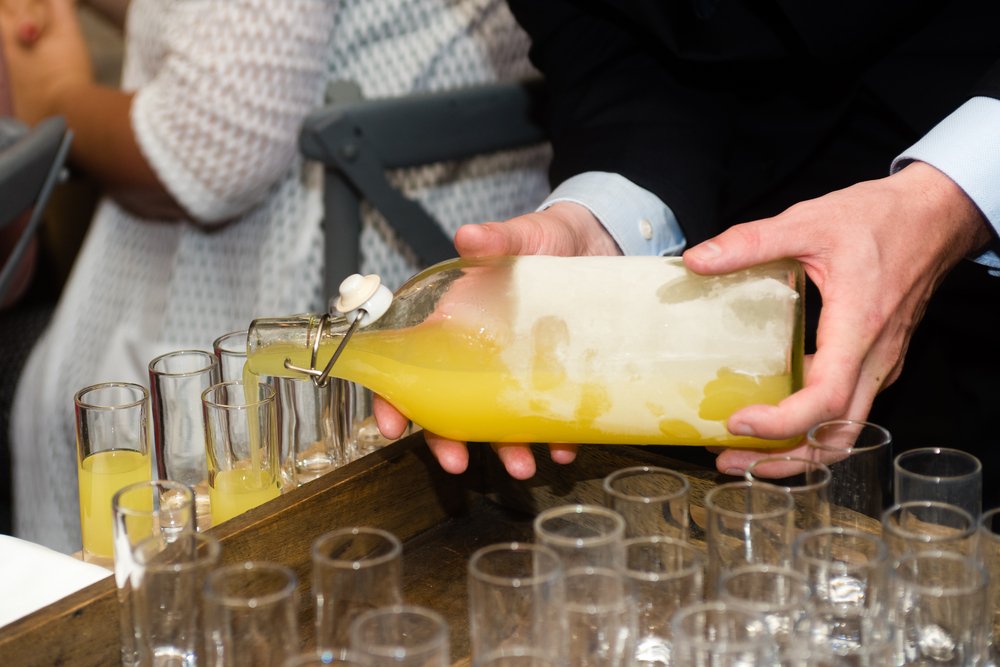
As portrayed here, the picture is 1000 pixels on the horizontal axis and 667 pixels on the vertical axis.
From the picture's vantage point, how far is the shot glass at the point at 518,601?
661 millimetres

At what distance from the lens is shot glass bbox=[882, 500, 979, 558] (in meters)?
0.68

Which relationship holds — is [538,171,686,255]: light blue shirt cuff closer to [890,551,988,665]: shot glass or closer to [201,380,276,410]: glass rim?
[201,380,276,410]: glass rim

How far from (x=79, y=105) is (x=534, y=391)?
131cm

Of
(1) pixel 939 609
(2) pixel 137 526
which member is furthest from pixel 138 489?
(1) pixel 939 609

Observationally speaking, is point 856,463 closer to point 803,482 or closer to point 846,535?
point 803,482

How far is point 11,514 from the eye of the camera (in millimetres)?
2230

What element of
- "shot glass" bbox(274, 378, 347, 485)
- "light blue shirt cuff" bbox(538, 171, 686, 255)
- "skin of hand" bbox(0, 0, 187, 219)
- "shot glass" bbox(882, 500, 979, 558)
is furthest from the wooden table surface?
"skin of hand" bbox(0, 0, 187, 219)

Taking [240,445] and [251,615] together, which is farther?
[240,445]

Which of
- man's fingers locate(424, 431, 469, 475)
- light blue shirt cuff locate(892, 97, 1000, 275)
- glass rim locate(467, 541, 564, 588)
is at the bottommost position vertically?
man's fingers locate(424, 431, 469, 475)

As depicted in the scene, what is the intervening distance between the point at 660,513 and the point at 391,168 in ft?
3.30

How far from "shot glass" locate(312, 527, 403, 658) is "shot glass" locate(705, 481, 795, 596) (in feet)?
0.65

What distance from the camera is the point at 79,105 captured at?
1.91m

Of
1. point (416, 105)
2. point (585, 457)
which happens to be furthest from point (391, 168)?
point (585, 457)

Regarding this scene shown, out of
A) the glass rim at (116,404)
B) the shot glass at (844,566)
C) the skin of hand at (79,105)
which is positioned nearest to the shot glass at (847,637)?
the shot glass at (844,566)
